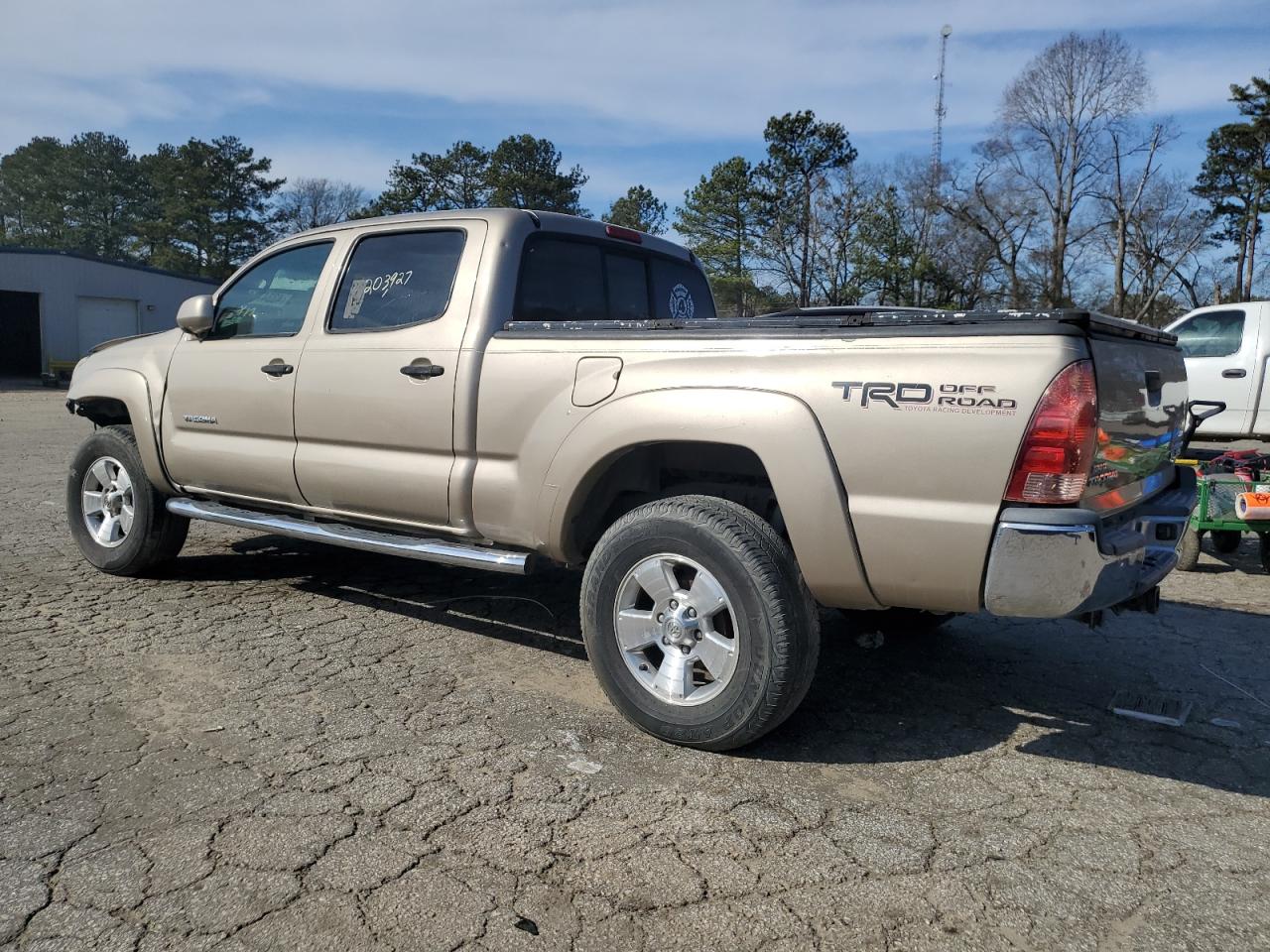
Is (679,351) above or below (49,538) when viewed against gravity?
above

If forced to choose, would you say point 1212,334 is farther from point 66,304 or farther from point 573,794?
point 66,304

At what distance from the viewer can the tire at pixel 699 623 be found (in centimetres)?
316

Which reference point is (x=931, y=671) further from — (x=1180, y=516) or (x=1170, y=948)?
(x=1170, y=948)

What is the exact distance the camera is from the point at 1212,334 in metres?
11.0

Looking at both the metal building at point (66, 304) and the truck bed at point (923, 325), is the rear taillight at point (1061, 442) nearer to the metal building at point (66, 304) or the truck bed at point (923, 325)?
the truck bed at point (923, 325)

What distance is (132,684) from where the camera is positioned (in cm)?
390

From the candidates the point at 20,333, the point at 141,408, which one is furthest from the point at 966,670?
the point at 20,333

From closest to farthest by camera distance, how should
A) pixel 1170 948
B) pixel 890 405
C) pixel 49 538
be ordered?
1. pixel 1170 948
2. pixel 890 405
3. pixel 49 538

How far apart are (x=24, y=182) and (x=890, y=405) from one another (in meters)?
73.6

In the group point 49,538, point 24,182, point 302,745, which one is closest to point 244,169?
point 24,182

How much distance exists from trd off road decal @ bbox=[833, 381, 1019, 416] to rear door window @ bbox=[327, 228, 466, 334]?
200 cm

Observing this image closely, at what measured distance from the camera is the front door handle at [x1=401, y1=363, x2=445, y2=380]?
159 inches

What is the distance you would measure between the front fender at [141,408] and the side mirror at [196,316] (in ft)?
1.54

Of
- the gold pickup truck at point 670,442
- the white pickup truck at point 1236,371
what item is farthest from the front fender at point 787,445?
the white pickup truck at point 1236,371
